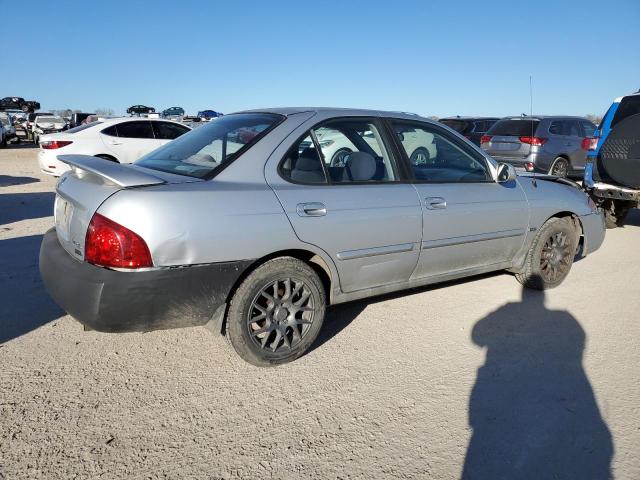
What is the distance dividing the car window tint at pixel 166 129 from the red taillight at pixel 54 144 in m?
1.86

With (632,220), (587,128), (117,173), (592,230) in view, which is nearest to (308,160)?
(117,173)

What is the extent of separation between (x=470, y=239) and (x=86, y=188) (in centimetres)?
277

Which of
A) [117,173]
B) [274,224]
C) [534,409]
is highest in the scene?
[117,173]

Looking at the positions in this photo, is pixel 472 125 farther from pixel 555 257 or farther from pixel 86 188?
pixel 86 188

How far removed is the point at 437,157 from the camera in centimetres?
416

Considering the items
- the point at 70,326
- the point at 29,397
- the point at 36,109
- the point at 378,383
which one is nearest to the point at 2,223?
the point at 70,326

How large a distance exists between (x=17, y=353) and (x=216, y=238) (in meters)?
1.63

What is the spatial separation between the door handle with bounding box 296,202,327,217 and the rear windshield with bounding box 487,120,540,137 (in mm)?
9830

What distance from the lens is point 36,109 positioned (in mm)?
40469

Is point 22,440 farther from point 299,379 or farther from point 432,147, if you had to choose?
point 432,147

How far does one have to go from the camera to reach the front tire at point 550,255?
466 centimetres

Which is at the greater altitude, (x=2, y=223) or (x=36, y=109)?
(x=36, y=109)

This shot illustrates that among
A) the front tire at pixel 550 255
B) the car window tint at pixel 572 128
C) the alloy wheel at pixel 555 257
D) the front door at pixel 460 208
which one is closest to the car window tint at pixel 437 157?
the front door at pixel 460 208

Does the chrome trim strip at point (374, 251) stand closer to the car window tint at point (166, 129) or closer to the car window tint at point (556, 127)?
the car window tint at point (166, 129)
